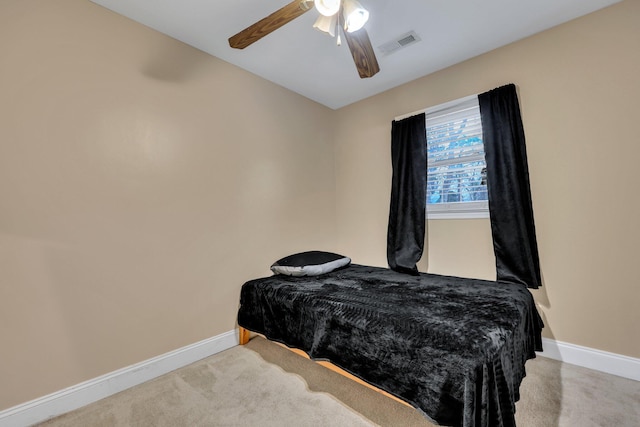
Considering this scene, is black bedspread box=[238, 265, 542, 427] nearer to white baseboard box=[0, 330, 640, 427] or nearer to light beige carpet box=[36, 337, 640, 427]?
light beige carpet box=[36, 337, 640, 427]

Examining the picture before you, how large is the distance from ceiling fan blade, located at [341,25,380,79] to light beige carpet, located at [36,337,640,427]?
86.5 inches

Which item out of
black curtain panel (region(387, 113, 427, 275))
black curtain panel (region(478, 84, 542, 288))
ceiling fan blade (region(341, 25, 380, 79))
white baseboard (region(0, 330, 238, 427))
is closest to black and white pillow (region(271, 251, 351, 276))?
black curtain panel (region(387, 113, 427, 275))

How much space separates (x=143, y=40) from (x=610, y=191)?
12.2 feet

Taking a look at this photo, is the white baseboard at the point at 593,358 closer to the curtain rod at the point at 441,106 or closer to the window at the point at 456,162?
the window at the point at 456,162

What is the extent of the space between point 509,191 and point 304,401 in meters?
2.31

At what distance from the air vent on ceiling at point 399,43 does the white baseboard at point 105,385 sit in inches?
118

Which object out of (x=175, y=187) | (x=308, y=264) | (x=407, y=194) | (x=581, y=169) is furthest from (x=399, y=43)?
(x=175, y=187)

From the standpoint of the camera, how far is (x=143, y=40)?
6.73 ft

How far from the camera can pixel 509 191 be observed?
2.30 m

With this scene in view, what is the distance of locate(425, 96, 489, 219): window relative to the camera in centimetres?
257

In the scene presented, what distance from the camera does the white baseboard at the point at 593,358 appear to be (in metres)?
1.86

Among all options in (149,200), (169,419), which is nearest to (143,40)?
(149,200)

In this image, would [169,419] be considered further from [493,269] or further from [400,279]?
[493,269]

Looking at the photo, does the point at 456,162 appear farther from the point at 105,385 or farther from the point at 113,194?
the point at 105,385
